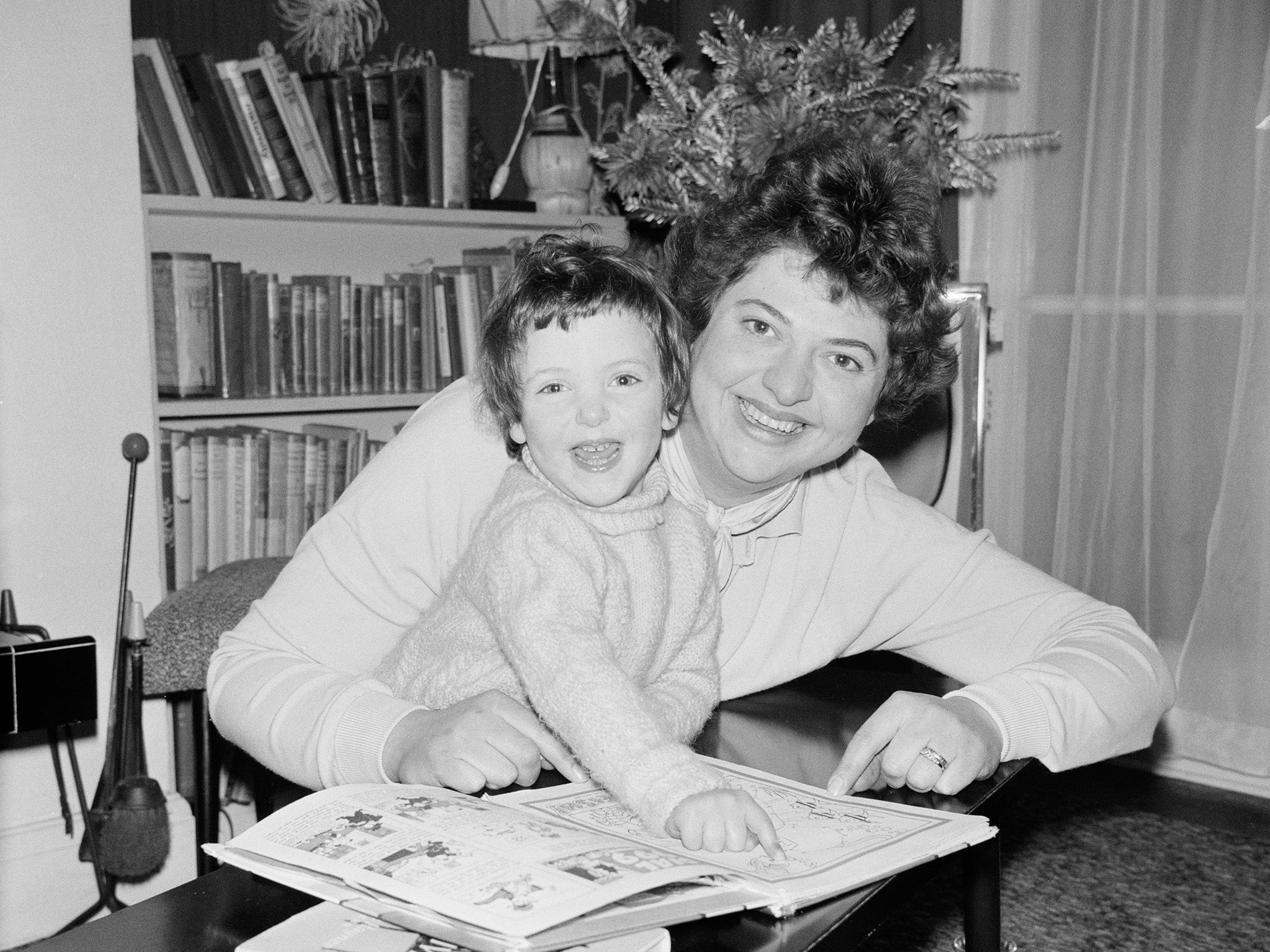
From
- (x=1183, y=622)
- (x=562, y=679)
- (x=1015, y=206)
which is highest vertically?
(x=1015, y=206)

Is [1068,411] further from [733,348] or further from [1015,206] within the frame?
[733,348]

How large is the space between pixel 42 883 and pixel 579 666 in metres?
1.87

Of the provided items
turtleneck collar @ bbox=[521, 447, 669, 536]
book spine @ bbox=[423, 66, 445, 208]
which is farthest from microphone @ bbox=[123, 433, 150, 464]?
turtleneck collar @ bbox=[521, 447, 669, 536]

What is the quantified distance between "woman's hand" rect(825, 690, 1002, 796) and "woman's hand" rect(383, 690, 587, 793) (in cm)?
22

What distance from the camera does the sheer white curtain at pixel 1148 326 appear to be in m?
2.60

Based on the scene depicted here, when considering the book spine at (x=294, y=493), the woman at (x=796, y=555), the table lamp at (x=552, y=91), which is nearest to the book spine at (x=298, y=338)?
the book spine at (x=294, y=493)

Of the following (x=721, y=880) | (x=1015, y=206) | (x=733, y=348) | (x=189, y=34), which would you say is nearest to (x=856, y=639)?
(x=733, y=348)

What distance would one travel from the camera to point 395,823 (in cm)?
80

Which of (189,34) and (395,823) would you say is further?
(189,34)

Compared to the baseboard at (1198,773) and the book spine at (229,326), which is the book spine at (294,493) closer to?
the book spine at (229,326)

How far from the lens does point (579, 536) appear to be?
1.03 m

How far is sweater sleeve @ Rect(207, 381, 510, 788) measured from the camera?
1167 millimetres

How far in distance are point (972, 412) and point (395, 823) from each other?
1.91m

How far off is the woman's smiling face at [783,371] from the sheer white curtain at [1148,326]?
1680 mm
